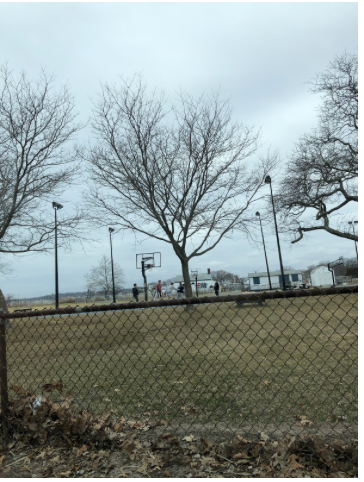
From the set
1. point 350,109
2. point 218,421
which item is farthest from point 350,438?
point 350,109

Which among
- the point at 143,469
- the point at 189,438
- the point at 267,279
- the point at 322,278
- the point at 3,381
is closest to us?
the point at 143,469

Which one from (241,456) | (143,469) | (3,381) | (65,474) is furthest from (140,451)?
(3,381)

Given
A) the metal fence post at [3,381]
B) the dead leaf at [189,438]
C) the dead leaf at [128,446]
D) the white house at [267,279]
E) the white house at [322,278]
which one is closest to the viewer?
the dead leaf at [128,446]

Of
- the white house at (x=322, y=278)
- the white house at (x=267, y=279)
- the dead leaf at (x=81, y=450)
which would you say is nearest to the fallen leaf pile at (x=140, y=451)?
the dead leaf at (x=81, y=450)

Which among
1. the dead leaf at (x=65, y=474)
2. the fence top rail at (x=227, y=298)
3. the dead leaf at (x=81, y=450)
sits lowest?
the dead leaf at (x=65, y=474)

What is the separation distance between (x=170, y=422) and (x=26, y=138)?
1192cm

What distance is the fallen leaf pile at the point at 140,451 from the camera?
2.28 meters

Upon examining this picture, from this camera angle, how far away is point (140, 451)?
2.61m

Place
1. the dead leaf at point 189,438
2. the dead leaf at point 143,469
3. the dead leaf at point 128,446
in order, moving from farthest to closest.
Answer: the dead leaf at point 189,438, the dead leaf at point 128,446, the dead leaf at point 143,469

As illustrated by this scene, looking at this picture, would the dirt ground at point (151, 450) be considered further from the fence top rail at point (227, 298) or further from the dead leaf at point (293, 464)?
the fence top rail at point (227, 298)

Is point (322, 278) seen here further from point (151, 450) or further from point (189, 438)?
point (151, 450)

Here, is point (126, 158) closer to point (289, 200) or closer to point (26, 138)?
point (26, 138)

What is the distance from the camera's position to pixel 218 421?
122 inches

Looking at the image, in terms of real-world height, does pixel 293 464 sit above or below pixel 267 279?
below
